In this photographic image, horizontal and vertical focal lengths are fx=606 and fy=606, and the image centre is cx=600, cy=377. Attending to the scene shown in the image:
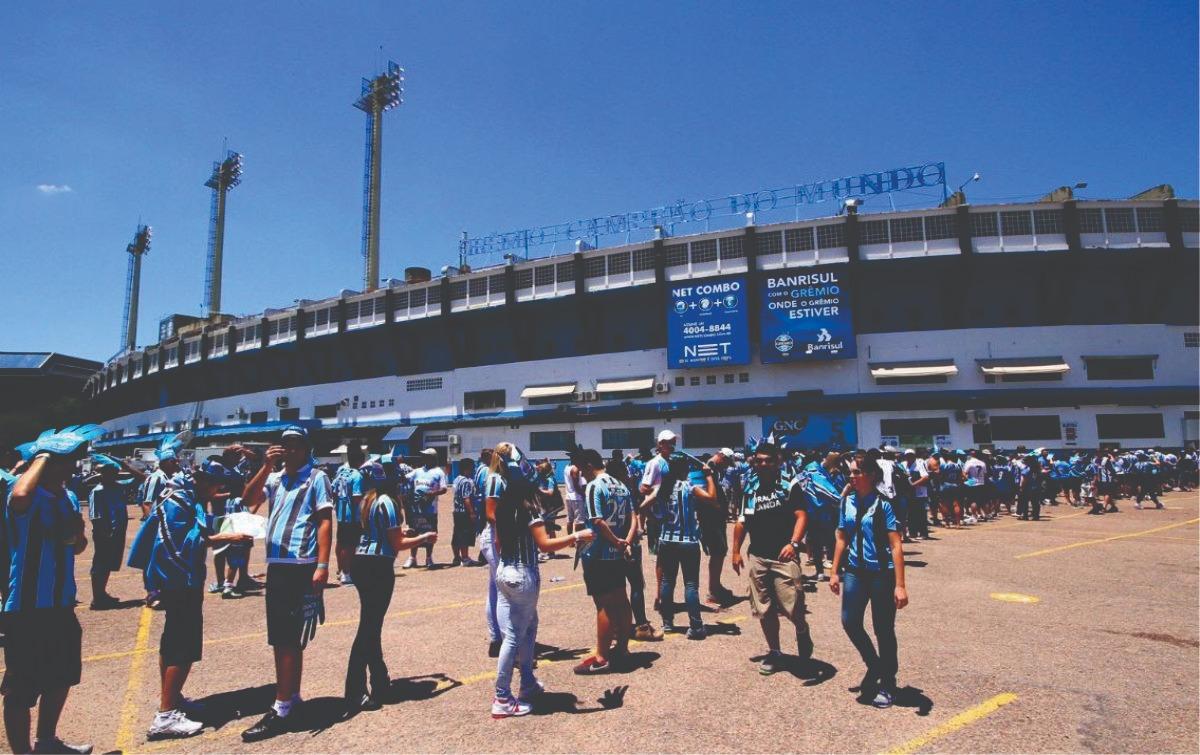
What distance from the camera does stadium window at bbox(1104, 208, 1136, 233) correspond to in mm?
32625

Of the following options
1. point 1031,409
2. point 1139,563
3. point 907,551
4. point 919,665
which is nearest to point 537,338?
point 1031,409

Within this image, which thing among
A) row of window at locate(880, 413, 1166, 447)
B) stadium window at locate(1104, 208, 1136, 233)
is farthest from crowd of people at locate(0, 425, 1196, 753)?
stadium window at locate(1104, 208, 1136, 233)

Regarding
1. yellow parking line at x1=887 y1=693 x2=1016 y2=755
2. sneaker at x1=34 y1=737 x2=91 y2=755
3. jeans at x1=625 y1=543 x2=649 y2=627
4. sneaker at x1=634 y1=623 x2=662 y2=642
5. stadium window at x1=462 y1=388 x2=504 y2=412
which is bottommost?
yellow parking line at x1=887 y1=693 x2=1016 y2=755

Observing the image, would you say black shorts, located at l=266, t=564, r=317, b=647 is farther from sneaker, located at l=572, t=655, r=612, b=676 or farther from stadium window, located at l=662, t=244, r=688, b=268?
stadium window, located at l=662, t=244, r=688, b=268

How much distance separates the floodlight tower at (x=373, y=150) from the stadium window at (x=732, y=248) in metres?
35.7

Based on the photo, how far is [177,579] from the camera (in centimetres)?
455

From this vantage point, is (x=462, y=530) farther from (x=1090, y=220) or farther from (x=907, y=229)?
(x=1090, y=220)

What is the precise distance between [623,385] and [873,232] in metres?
17.2

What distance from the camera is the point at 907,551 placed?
1242 centimetres

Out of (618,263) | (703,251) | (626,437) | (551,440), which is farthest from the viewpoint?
(551,440)

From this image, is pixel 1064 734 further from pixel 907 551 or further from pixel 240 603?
pixel 240 603

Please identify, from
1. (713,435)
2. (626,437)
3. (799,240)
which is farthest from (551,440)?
(799,240)

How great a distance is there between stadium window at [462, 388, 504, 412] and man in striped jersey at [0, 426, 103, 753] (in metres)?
39.5

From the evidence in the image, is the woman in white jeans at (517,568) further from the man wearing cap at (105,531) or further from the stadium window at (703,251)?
the stadium window at (703,251)
